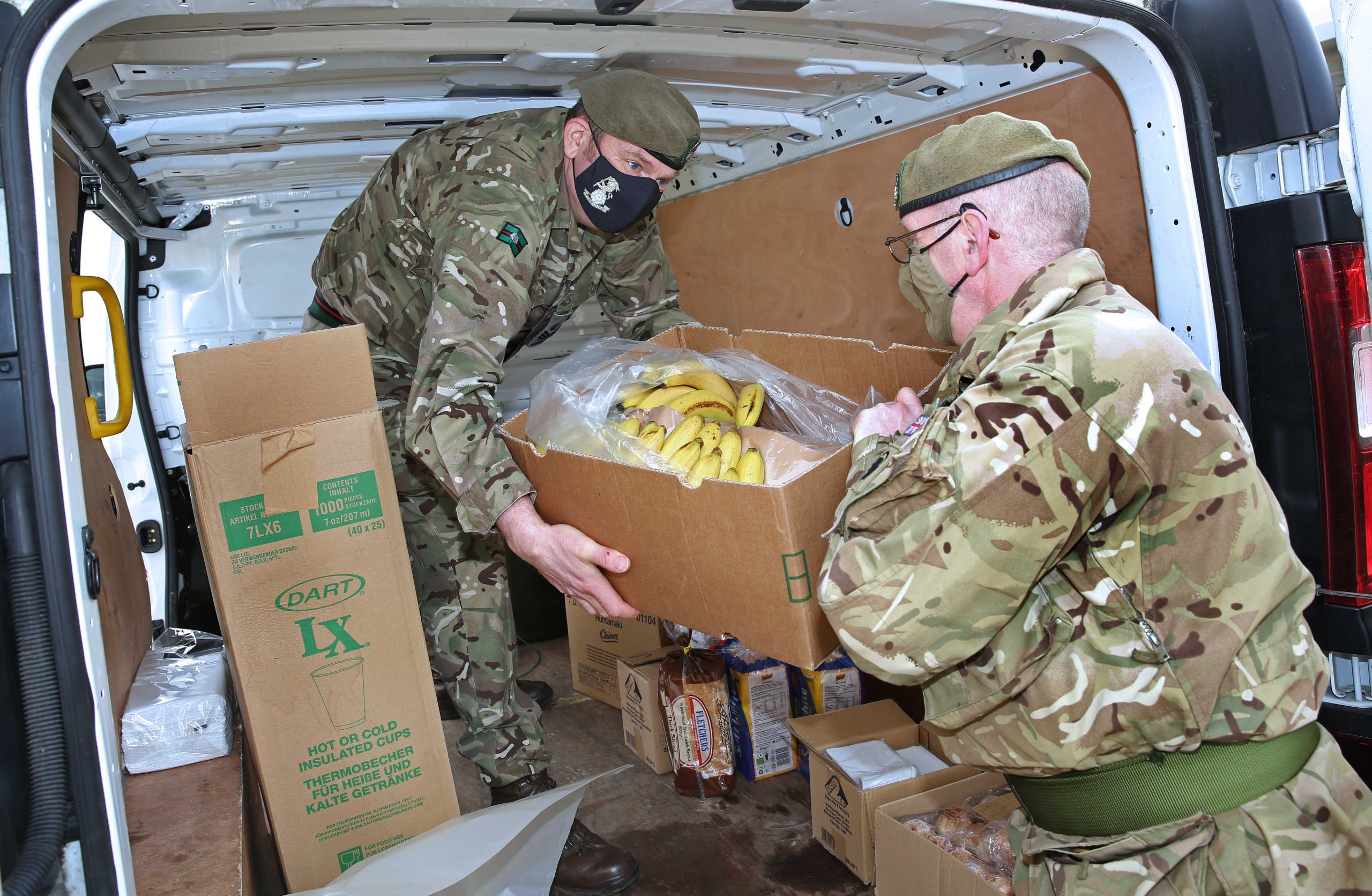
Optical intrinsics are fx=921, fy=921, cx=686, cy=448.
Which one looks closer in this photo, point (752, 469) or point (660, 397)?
point (752, 469)

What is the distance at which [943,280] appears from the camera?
161cm

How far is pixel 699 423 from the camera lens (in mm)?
1815

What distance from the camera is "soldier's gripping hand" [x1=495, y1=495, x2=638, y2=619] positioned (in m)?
1.75

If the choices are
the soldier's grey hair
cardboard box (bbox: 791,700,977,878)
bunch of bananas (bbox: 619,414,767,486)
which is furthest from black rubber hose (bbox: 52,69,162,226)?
cardboard box (bbox: 791,700,977,878)

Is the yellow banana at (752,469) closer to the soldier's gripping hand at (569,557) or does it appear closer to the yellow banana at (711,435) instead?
the yellow banana at (711,435)

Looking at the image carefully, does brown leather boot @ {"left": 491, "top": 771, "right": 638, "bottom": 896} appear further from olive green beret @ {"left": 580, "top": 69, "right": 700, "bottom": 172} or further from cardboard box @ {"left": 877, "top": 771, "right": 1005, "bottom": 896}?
olive green beret @ {"left": 580, "top": 69, "right": 700, "bottom": 172}

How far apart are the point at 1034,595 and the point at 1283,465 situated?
0.74 meters

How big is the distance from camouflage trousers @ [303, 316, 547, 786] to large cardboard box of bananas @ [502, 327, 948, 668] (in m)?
0.84

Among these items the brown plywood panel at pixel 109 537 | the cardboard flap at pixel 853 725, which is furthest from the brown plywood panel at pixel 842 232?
the brown plywood panel at pixel 109 537

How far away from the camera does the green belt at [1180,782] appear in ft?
4.27

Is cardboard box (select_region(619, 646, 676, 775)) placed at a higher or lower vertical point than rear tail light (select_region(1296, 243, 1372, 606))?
lower

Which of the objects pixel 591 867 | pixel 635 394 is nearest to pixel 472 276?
pixel 635 394

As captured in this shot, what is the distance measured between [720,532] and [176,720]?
1.27m

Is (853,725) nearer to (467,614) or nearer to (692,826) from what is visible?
(692,826)
